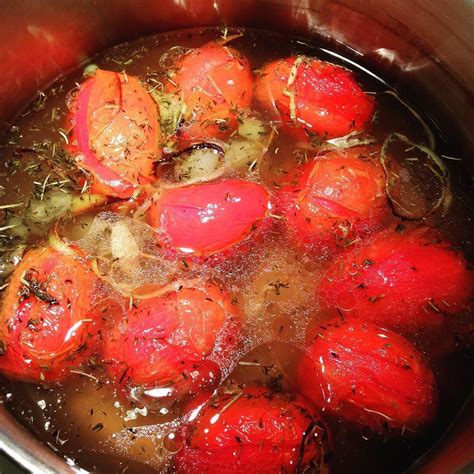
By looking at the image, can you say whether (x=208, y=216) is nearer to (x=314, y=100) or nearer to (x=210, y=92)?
(x=210, y=92)

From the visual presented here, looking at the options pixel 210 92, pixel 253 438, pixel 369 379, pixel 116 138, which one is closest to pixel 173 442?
pixel 253 438

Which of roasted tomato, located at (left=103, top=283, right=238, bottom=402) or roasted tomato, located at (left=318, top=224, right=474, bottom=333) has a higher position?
roasted tomato, located at (left=318, top=224, right=474, bottom=333)

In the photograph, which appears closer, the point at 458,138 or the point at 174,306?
the point at 174,306

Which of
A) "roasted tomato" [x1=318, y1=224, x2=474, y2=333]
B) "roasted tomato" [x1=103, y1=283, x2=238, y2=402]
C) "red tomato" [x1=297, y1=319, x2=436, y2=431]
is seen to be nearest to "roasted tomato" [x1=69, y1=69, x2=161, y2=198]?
"roasted tomato" [x1=103, y1=283, x2=238, y2=402]

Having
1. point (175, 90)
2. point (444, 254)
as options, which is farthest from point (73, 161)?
point (444, 254)

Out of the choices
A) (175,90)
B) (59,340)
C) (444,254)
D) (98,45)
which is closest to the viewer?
(59,340)

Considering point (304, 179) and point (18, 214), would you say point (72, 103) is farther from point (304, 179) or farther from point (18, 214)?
point (304, 179)

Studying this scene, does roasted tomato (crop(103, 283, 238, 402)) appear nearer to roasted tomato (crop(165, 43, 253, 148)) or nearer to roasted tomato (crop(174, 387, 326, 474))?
roasted tomato (crop(174, 387, 326, 474))

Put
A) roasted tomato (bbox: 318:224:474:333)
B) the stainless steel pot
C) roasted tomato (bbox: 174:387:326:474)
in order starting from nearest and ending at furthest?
roasted tomato (bbox: 174:387:326:474) → roasted tomato (bbox: 318:224:474:333) → the stainless steel pot
